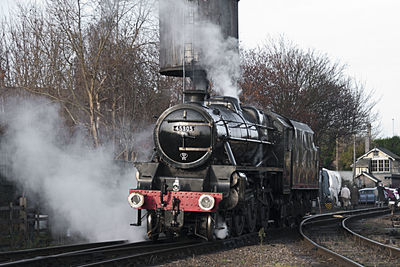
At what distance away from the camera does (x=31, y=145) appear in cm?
1489

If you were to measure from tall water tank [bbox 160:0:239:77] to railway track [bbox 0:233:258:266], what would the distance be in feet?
25.5

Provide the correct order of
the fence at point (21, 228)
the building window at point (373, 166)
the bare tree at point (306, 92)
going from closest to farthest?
the fence at point (21, 228) < the bare tree at point (306, 92) < the building window at point (373, 166)

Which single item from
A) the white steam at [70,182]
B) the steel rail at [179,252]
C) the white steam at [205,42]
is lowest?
the steel rail at [179,252]

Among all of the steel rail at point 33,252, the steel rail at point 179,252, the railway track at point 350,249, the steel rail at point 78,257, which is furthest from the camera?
the railway track at point 350,249

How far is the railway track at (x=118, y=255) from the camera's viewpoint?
8.04m

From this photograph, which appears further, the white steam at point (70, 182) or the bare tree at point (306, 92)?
the bare tree at point (306, 92)

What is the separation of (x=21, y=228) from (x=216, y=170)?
5.46 meters

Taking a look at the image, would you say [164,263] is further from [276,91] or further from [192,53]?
[276,91]

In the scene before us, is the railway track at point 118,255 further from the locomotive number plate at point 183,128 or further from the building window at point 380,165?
the building window at point 380,165

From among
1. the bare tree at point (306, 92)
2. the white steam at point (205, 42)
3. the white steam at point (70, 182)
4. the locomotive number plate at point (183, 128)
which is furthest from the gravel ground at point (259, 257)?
the bare tree at point (306, 92)

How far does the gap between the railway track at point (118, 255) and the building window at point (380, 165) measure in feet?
191

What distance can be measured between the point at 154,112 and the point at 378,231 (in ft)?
31.9

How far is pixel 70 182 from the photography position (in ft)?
48.4

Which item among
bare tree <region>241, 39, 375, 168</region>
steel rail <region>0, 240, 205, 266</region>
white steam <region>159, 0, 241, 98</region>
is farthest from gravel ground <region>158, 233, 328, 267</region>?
bare tree <region>241, 39, 375, 168</region>
